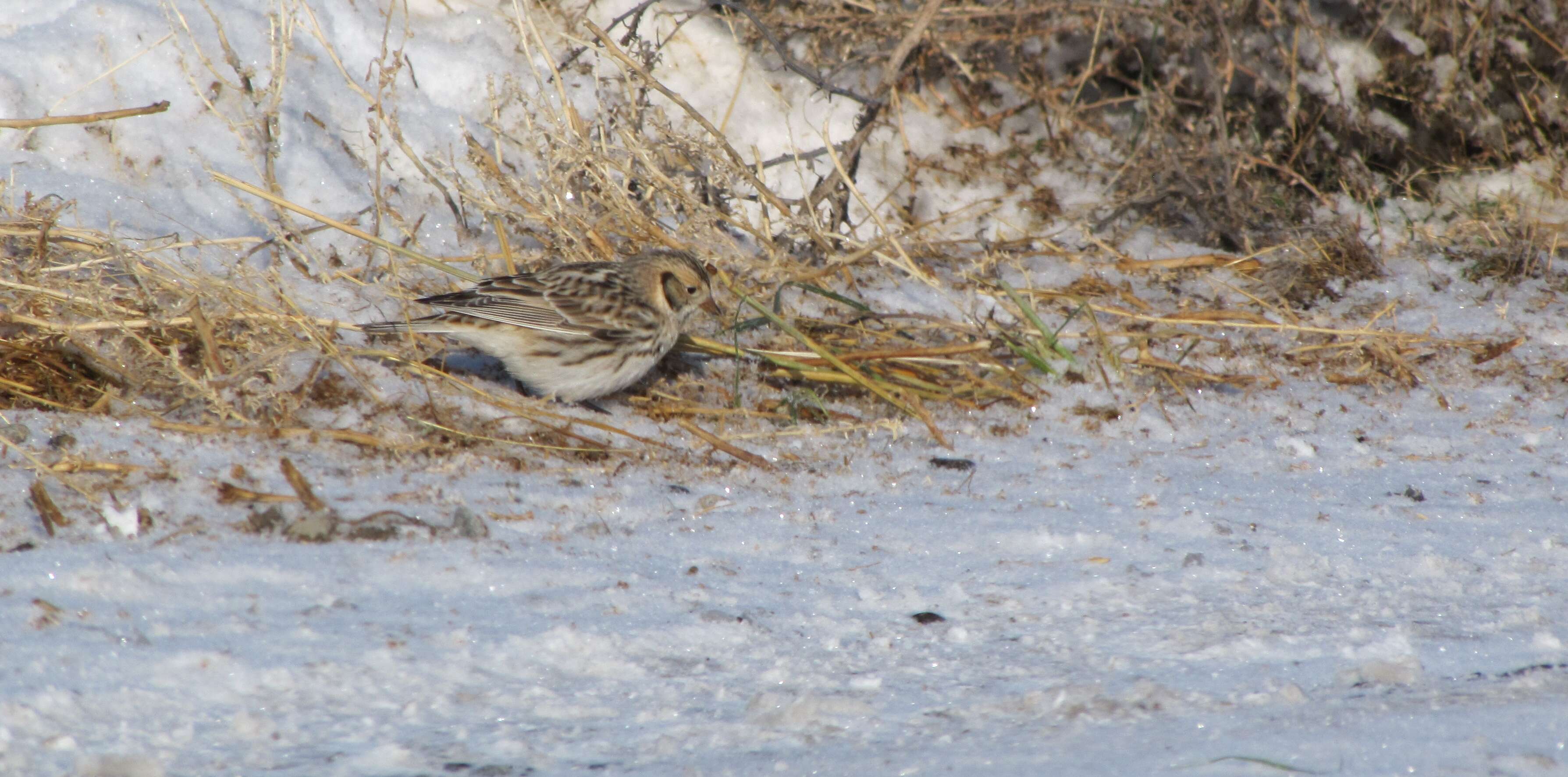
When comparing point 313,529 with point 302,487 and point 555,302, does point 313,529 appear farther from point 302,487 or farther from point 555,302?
point 555,302

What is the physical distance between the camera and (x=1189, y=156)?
219 inches

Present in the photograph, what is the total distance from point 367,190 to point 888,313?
217 centimetres

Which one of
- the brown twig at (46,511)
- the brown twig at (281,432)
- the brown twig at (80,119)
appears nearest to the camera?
the brown twig at (46,511)

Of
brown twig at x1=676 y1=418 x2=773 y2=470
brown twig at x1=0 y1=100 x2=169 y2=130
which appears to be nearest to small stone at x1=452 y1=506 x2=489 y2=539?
brown twig at x1=676 y1=418 x2=773 y2=470

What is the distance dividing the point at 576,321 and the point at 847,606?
1743 mm

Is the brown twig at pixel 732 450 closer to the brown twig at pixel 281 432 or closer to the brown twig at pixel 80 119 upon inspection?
the brown twig at pixel 281 432

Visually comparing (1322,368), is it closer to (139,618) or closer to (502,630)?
(502,630)

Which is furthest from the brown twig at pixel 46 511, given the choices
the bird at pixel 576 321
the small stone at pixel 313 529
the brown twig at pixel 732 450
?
the brown twig at pixel 732 450

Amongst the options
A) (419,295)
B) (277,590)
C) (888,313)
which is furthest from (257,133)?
(277,590)

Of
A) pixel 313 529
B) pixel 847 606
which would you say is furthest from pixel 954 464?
pixel 313 529

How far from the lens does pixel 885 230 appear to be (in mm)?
4523

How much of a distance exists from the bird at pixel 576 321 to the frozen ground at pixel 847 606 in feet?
0.69

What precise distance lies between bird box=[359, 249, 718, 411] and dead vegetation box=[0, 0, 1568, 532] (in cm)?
14

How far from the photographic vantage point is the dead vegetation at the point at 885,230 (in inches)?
145
